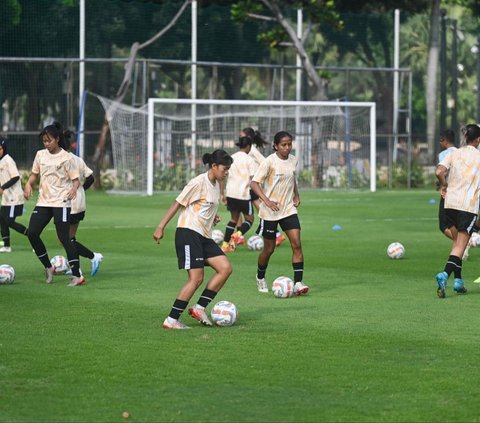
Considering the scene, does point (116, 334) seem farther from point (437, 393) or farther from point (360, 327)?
point (437, 393)

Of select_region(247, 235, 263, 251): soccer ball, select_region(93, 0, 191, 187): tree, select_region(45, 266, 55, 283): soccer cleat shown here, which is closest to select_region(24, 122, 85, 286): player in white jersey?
select_region(45, 266, 55, 283): soccer cleat

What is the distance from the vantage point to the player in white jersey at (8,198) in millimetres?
19891

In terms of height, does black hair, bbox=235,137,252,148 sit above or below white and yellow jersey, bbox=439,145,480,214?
above

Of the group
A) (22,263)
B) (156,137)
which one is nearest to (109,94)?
(156,137)

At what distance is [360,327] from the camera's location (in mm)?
12047

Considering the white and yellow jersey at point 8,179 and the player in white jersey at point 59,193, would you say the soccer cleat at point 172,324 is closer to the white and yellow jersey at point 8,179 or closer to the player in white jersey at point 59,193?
the player in white jersey at point 59,193

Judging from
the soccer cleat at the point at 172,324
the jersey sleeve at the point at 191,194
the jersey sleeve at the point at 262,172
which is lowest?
the soccer cleat at the point at 172,324

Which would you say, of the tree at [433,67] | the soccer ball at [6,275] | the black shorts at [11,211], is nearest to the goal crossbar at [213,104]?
the tree at [433,67]

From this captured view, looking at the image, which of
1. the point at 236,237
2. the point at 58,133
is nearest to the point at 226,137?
the point at 236,237

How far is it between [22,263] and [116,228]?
7.37 meters

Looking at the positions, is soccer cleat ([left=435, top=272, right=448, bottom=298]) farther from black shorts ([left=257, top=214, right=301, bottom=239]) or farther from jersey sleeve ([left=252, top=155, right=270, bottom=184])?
jersey sleeve ([left=252, top=155, right=270, bottom=184])

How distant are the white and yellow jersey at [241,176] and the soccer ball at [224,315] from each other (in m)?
9.18

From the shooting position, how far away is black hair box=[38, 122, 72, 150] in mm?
15165

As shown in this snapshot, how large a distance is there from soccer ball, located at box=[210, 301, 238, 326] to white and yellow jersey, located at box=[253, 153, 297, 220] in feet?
10.0
